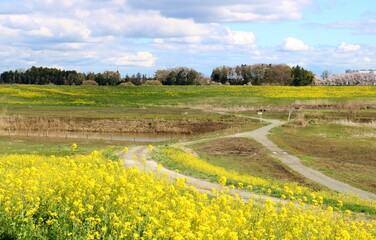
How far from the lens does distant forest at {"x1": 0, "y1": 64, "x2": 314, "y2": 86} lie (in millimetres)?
157750

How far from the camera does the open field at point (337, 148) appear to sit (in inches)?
1287

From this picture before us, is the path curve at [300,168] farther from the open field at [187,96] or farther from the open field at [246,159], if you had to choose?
the open field at [187,96]

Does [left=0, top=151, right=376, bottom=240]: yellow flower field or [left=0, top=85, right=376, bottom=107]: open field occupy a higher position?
[left=0, top=151, right=376, bottom=240]: yellow flower field

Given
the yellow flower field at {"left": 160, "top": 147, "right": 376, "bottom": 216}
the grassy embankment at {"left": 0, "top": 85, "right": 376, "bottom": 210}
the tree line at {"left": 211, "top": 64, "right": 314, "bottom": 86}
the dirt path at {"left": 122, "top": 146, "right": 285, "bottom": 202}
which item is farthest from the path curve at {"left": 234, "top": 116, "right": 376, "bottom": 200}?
the tree line at {"left": 211, "top": 64, "right": 314, "bottom": 86}

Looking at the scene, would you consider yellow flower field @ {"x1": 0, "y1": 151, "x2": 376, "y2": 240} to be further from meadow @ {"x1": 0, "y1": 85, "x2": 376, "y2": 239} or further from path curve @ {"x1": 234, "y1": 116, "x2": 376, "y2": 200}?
path curve @ {"x1": 234, "y1": 116, "x2": 376, "y2": 200}

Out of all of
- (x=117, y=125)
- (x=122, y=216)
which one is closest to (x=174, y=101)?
(x=117, y=125)

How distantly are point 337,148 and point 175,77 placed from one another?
117 m

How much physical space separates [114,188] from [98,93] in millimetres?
102860

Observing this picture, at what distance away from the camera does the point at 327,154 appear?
4128cm

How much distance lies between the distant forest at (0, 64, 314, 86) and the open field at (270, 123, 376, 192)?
9939 cm

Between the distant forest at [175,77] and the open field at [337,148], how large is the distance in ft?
326

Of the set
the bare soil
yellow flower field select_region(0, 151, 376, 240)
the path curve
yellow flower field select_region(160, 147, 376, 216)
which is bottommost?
the bare soil

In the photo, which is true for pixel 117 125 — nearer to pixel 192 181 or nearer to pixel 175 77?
pixel 192 181

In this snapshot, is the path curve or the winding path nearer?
the winding path
